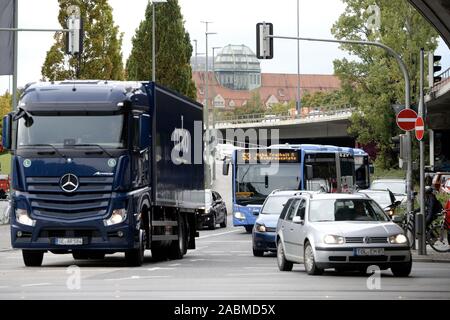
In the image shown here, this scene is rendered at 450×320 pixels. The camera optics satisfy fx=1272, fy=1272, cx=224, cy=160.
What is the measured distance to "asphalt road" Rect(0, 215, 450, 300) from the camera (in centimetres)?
1745

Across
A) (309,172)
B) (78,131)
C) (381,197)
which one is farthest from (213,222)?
(78,131)

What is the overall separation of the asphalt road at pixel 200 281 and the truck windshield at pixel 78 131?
98.4 inches

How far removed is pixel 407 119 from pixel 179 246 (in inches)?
275

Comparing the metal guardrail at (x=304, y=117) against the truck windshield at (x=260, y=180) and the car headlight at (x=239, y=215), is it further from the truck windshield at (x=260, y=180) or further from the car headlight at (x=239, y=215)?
the truck windshield at (x=260, y=180)

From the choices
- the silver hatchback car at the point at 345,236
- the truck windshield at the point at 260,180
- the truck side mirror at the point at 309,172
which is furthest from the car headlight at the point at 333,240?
the truck windshield at the point at 260,180

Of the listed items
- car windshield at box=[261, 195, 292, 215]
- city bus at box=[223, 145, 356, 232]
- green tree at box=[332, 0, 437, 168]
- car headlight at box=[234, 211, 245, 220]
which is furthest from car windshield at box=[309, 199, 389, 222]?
green tree at box=[332, 0, 437, 168]

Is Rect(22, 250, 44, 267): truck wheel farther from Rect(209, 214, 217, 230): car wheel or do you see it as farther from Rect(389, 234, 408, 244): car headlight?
Rect(209, 214, 217, 230): car wheel

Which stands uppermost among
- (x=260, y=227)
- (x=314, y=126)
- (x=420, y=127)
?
(x=314, y=126)

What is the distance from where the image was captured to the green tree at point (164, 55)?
8412cm

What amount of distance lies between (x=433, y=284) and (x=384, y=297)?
11.8 feet

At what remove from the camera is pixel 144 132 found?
25.6 meters

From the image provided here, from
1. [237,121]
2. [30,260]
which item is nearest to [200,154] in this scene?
[30,260]

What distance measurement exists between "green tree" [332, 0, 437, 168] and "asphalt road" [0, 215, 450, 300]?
136ft

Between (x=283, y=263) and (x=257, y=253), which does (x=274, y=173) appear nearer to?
(x=257, y=253)
